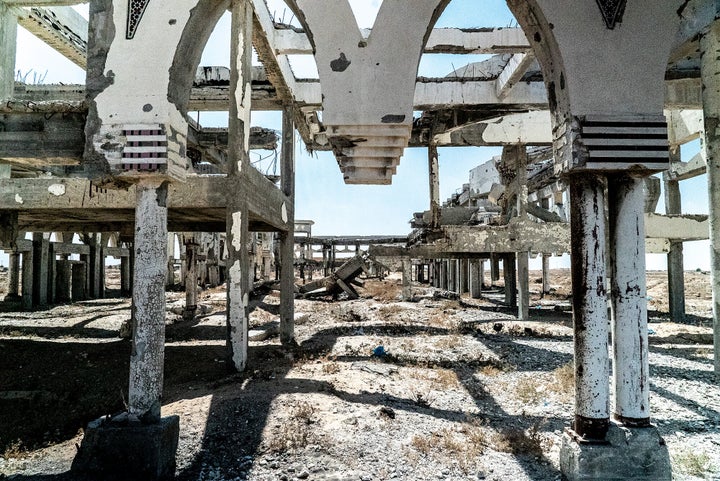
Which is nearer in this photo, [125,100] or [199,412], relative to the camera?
[125,100]

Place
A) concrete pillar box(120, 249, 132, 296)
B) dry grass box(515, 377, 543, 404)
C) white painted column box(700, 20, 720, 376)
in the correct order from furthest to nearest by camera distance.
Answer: concrete pillar box(120, 249, 132, 296) → white painted column box(700, 20, 720, 376) → dry grass box(515, 377, 543, 404)

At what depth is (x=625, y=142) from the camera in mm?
3555

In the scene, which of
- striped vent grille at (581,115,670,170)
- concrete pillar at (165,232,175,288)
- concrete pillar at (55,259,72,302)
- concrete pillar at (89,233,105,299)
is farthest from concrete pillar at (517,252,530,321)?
concrete pillar at (89,233,105,299)

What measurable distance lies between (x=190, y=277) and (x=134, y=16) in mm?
11421

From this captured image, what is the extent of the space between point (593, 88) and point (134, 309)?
455 centimetres

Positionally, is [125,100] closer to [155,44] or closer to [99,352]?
[155,44]

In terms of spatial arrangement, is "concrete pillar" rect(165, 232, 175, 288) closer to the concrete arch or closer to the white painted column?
the concrete arch

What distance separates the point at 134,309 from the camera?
412 cm

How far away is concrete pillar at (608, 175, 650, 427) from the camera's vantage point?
3543 millimetres

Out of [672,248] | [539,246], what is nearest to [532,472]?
[539,246]

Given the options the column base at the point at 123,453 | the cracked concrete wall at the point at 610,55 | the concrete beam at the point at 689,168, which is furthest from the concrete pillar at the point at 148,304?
the concrete beam at the point at 689,168

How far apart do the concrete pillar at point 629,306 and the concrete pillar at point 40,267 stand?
20.2m

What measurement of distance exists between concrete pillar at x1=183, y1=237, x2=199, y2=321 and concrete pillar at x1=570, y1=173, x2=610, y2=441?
42.4 feet

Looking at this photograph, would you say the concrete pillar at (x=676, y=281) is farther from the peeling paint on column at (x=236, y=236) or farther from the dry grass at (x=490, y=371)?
the peeling paint on column at (x=236, y=236)
